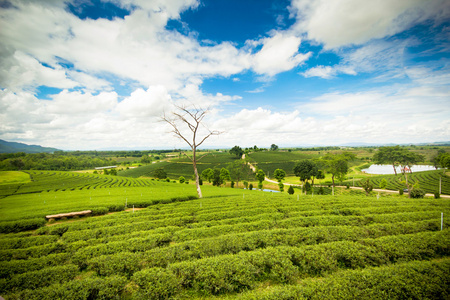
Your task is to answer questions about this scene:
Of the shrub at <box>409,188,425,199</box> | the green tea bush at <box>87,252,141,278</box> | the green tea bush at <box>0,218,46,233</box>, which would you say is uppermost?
the green tea bush at <box>87,252,141,278</box>

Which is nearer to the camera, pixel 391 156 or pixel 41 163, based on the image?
pixel 391 156

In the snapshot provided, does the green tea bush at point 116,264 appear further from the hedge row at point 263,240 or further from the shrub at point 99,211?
the shrub at point 99,211

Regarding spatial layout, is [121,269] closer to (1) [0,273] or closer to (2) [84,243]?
(2) [84,243]

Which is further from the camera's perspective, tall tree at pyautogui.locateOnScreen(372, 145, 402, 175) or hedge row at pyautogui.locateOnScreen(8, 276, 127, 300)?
tall tree at pyautogui.locateOnScreen(372, 145, 402, 175)

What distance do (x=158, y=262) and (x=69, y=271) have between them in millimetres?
3399

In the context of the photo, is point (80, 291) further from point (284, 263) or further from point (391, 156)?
point (391, 156)

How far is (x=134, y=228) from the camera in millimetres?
10773

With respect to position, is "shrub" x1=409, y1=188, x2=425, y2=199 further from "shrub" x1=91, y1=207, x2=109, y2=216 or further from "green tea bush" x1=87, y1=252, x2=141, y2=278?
"shrub" x1=91, y1=207, x2=109, y2=216

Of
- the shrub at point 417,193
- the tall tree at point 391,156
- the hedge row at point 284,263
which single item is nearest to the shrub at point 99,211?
the hedge row at point 284,263

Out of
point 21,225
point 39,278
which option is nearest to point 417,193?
point 39,278

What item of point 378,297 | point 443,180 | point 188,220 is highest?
point 378,297

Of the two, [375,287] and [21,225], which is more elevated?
[375,287]

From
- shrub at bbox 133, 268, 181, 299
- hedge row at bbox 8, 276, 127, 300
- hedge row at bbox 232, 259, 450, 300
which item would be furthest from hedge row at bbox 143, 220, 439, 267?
hedge row at bbox 232, 259, 450, 300

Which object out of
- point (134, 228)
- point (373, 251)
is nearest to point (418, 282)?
point (373, 251)
